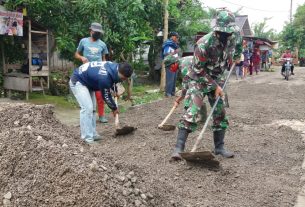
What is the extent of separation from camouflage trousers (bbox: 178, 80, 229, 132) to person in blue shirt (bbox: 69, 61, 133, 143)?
77cm

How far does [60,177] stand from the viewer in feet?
9.92

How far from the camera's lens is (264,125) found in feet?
23.3

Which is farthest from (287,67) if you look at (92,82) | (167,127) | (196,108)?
(196,108)

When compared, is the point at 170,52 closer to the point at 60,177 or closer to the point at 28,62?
the point at 28,62

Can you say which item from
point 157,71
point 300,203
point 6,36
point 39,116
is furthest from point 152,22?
point 300,203

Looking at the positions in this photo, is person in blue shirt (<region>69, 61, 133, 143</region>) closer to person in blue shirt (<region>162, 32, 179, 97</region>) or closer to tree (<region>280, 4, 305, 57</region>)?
person in blue shirt (<region>162, 32, 179, 97</region>)

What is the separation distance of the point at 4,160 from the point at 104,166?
909 millimetres

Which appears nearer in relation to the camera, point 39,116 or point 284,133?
point 39,116

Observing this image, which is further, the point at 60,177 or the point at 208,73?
the point at 208,73

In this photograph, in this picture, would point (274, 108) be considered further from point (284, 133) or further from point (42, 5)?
point (42, 5)

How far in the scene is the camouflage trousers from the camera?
15.4ft

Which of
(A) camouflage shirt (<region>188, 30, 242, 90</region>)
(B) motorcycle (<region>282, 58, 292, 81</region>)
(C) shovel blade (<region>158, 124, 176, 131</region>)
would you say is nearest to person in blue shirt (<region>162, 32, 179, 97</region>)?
(C) shovel blade (<region>158, 124, 176, 131</region>)

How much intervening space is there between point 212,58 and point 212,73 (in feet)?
0.64

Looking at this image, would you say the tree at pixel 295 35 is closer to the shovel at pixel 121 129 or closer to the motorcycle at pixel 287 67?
the motorcycle at pixel 287 67
